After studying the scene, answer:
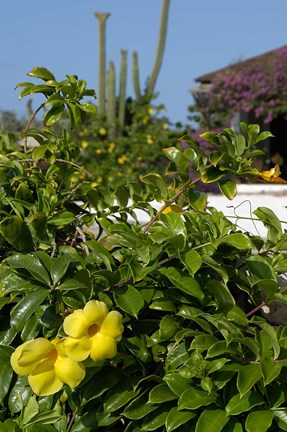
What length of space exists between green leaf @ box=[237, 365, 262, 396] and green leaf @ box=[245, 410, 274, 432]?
6 cm

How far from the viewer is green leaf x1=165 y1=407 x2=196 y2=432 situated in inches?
51.6

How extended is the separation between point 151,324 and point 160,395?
0.56ft

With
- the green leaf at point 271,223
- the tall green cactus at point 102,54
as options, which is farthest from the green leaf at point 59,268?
the tall green cactus at point 102,54

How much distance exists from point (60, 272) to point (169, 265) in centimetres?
27

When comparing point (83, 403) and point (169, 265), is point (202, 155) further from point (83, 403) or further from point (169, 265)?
point (83, 403)

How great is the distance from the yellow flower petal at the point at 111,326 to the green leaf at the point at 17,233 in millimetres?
317

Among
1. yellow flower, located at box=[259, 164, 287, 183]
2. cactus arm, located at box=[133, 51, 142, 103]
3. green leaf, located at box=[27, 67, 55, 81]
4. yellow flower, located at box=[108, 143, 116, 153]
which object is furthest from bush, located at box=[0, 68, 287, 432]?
cactus arm, located at box=[133, 51, 142, 103]

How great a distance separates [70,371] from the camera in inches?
49.6

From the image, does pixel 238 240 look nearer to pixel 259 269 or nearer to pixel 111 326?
pixel 259 269

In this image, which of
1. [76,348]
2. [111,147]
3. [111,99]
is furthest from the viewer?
[111,99]

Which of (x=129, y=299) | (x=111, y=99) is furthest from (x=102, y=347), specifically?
(x=111, y=99)

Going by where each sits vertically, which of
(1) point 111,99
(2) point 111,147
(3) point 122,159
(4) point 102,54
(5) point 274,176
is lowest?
(3) point 122,159

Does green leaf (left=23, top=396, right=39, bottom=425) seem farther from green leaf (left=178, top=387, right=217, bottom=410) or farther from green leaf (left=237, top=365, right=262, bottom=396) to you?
green leaf (left=237, top=365, right=262, bottom=396)

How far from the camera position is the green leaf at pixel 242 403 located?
130 centimetres
